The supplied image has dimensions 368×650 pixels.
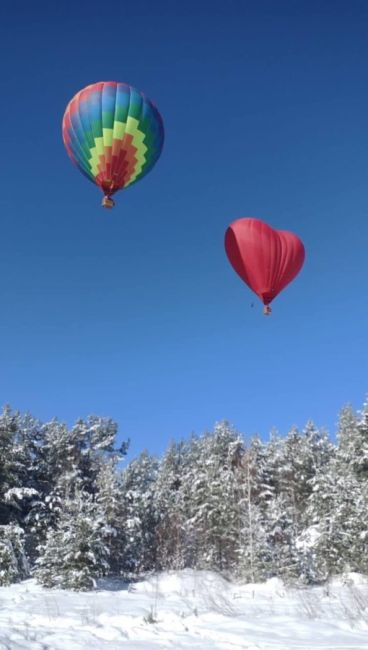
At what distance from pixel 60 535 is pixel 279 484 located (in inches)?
1066

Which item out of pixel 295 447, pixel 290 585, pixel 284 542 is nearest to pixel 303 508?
pixel 295 447

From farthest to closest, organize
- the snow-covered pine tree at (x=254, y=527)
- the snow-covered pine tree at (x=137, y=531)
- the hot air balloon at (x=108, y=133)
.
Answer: the snow-covered pine tree at (x=137, y=531)
the snow-covered pine tree at (x=254, y=527)
the hot air balloon at (x=108, y=133)

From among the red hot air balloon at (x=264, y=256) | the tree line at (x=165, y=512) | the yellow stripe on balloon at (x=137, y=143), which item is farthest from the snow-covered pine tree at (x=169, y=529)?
the yellow stripe on balloon at (x=137, y=143)

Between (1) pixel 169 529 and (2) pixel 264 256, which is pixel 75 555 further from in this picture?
(2) pixel 264 256

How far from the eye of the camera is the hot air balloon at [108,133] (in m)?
18.2

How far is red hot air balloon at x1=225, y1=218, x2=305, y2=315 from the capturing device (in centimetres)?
1959

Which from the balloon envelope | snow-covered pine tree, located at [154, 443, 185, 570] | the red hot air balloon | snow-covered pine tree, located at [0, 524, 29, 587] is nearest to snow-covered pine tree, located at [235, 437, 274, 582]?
snow-covered pine tree, located at [154, 443, 185, 570]

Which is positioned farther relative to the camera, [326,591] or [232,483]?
[232,483]

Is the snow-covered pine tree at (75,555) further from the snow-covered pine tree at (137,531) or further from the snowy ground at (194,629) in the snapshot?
the snow-covered pine tree at (137,531)

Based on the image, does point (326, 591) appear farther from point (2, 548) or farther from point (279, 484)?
point (279, 484)

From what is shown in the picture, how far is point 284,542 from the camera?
81.2 ft

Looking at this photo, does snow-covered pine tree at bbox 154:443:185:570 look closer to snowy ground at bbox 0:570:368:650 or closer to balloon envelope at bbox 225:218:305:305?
balloon envelope at bbox 225:218:305:305

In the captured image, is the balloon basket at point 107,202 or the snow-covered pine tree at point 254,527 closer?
the balloon basket at point 107,202

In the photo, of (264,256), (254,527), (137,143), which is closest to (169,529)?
(254,527)
